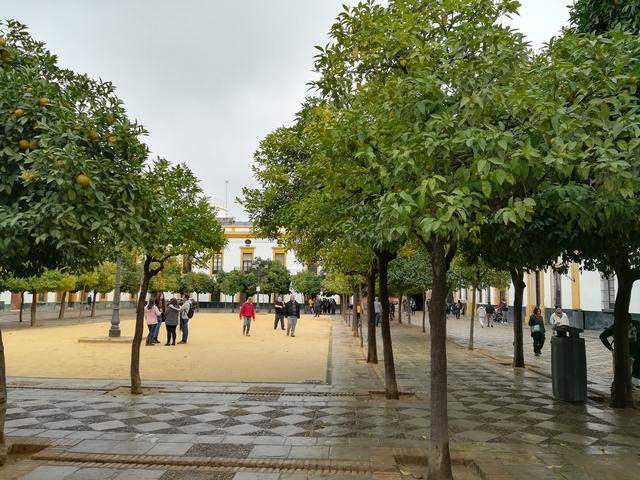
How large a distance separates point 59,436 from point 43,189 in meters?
3.37

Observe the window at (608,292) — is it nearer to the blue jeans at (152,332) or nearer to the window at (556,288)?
the window at (556,288)

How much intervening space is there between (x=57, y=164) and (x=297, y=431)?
169 inches

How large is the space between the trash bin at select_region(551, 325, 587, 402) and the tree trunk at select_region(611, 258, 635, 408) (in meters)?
0.48

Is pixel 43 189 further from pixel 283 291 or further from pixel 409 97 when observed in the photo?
pixel 283 291

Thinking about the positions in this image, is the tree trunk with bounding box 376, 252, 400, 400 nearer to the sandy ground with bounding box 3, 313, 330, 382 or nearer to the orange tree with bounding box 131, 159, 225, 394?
the sandy ground with bounding box 3, 313, 330, 382

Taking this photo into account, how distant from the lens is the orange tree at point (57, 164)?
4.40 m

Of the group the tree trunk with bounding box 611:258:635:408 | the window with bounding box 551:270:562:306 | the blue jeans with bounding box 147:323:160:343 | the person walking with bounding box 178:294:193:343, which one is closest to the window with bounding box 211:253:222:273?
the window with bounding box 551:270:562:306

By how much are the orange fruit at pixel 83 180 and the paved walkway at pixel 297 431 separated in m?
2.81

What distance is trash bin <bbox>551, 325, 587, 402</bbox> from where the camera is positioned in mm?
8680

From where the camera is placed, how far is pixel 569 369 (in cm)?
876

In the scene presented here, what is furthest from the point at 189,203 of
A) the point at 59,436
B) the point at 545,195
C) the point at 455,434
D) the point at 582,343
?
the point at 582,343

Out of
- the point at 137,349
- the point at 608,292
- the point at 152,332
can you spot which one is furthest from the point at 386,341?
the point at 608,292

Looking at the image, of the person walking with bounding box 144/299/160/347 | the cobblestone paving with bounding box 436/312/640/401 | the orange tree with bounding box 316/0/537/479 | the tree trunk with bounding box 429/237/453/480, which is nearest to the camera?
the orange tree with bounding box 316/0/537/479

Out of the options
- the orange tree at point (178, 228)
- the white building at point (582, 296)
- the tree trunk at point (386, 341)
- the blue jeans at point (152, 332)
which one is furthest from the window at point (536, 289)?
the orange tree at point (178, 228)
